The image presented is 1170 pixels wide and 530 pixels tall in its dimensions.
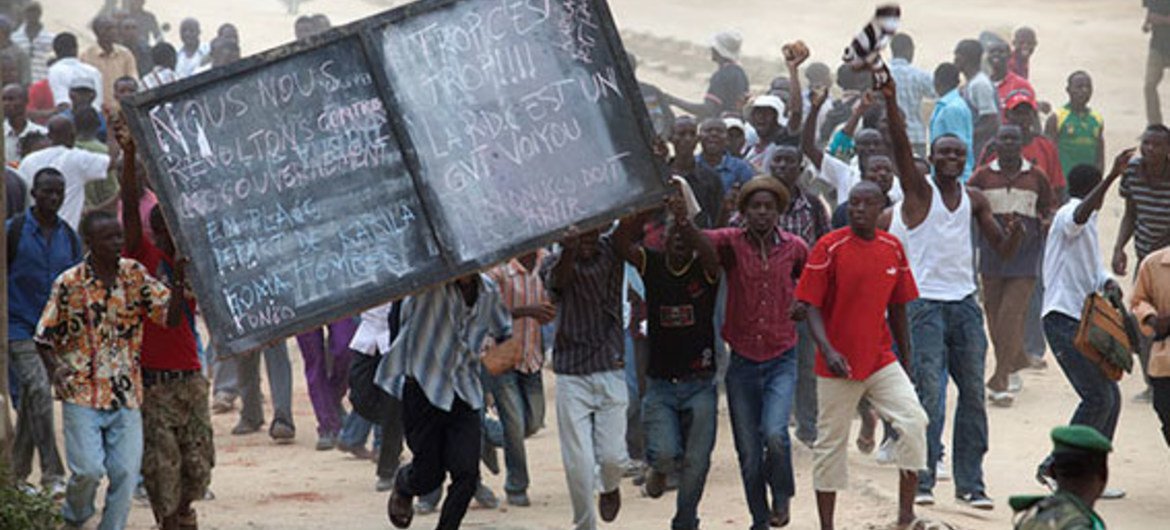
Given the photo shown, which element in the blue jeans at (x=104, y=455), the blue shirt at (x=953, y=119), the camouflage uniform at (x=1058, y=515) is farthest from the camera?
the blue shirt at (x=953, y=119)

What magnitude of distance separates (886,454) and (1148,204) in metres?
2.34

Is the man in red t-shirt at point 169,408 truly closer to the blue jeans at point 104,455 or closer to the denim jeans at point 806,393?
the blue jeans at point 104,455

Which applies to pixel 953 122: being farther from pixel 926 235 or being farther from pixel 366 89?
pixel 366 89

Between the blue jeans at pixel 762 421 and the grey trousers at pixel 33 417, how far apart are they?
11.2 ft

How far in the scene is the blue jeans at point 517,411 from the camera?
12383 mm

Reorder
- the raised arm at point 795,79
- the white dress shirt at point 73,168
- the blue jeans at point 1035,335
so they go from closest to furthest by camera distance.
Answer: the raised arm at point 795,79 → the white dress shirt at point 73,168 → the blue jeans at point 1035,335

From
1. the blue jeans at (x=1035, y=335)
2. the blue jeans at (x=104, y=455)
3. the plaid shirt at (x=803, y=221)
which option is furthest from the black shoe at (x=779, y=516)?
the blue jeans at (x=1035, y=335)

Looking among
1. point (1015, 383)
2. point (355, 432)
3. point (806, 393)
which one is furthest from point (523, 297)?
point (1015, 383)

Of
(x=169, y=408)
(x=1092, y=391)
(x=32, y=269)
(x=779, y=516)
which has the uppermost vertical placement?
(x=32, y=269)

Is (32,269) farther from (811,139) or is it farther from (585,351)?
(811,139)

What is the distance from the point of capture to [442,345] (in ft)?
34.0

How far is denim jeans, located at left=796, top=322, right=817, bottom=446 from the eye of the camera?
13.7 meters

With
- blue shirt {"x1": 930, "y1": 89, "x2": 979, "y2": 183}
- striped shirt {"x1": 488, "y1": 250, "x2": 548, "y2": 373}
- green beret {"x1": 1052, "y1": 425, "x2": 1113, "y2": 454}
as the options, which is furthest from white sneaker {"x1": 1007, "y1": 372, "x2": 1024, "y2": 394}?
green beret {"x1": 1052, "y1": 425, "x2": 1113, "y2": 454}

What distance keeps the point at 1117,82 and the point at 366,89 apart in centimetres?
1892
